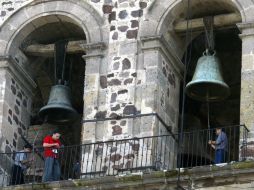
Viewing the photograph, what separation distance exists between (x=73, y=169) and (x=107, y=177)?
74.4 inches

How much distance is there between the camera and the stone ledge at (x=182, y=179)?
29.8 m

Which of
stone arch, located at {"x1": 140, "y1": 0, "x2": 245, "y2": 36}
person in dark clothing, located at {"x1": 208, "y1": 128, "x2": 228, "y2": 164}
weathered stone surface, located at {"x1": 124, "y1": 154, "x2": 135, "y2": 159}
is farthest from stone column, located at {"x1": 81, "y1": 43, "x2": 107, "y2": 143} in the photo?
person in dark clothing, located at {"x1": 208, "y1": 128, "x2": 228, "y2": 164}

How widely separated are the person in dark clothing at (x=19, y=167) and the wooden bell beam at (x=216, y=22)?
354cm

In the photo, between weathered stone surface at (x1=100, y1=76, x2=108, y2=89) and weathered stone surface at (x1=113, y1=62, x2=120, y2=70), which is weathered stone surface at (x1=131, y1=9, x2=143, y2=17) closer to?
weathered stone surface at (x1=113, y1=62, x2=120, y2=70)

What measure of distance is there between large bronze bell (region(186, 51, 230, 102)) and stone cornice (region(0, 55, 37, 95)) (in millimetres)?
3468

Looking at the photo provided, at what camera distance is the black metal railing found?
31297 millimetres

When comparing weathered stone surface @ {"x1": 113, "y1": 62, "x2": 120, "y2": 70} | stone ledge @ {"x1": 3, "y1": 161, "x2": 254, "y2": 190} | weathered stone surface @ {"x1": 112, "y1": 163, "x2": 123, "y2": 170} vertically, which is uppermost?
weathered stone surface @ {"x1": 113, "y1": 62, "x2": 120, "y2": 70}

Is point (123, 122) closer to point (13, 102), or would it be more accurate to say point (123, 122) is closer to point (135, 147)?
point (135, 147)

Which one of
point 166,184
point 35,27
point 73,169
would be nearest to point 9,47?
point 35,27

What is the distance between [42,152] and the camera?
3312cm

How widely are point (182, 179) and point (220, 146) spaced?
4.29 feet

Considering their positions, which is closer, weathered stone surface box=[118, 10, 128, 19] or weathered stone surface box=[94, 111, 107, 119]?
weathered stone surface box=[94, 111, 107, 119]

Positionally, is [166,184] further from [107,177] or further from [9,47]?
[9,47]

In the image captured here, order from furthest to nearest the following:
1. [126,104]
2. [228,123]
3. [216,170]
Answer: [228,123] → [126,104] → [216,170]
